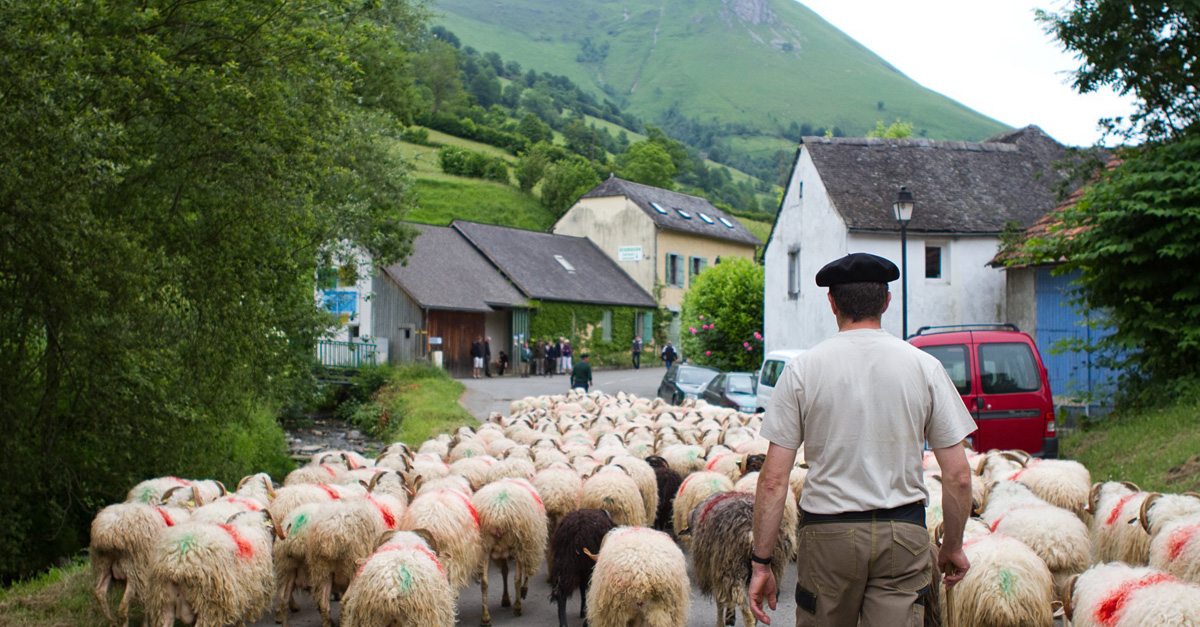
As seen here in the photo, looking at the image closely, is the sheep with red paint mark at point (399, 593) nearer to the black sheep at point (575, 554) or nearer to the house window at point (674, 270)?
the black sheep at point (575, 554)

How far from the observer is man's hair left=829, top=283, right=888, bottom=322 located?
4.16m

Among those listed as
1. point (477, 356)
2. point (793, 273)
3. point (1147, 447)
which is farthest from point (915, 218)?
point (477, 356)

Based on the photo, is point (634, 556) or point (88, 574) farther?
point (88, 574)

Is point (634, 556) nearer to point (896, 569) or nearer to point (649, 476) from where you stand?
point (896, 569)

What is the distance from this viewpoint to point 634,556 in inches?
264

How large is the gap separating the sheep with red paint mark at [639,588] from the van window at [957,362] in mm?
7342

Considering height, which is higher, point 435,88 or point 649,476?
point 435,88

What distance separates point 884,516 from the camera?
13.0ft

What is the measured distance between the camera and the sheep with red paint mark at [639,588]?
6.57 metres

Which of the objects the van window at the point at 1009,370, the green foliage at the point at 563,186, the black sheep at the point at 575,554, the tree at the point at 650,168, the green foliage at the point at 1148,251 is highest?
the tree at the point at 650,168

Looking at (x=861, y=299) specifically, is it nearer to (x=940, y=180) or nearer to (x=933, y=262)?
(x=933, y=262)

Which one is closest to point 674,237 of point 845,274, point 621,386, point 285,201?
point 621,386

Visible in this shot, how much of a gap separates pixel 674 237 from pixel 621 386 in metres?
20.9

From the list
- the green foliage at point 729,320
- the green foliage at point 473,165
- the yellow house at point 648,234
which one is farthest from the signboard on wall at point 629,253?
the green foliage at point 473,165
